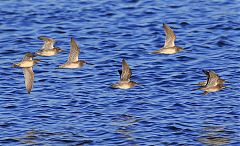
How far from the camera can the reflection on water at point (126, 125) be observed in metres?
31.3

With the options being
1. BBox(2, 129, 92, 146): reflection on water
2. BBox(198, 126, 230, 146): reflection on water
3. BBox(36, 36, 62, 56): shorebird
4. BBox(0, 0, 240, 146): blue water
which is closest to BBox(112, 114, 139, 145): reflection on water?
BBox(0, 0, 240, 146): blue water

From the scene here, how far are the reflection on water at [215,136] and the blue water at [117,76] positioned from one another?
33 millimetres

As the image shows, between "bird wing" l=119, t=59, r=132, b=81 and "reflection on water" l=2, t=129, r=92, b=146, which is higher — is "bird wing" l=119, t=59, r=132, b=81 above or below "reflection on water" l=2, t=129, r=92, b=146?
above

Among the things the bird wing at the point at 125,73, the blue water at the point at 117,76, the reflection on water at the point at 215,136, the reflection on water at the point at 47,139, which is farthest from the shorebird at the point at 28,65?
the reflection on water at the point at 215,136

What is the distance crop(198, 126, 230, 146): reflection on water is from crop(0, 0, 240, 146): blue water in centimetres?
3

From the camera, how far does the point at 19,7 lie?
50.7m

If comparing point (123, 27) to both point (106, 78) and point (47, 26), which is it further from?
point (106, 78)

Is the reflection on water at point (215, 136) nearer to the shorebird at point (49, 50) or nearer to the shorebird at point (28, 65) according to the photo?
the shorebird at point (49, 50)

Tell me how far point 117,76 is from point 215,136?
316 inches

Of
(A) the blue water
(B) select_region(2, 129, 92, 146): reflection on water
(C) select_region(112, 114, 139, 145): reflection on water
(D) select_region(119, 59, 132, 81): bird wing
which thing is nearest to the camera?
(B) select_region(2, 129, 92, 146): reflection on water

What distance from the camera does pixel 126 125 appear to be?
32.6m

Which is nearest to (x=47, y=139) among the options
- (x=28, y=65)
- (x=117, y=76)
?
A: (x=28, y=65)

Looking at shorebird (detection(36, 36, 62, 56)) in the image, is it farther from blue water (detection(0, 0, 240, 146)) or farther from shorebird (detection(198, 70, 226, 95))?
shorebird (detection(198, 70, 226, 95))

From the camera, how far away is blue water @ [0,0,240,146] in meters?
32.0
